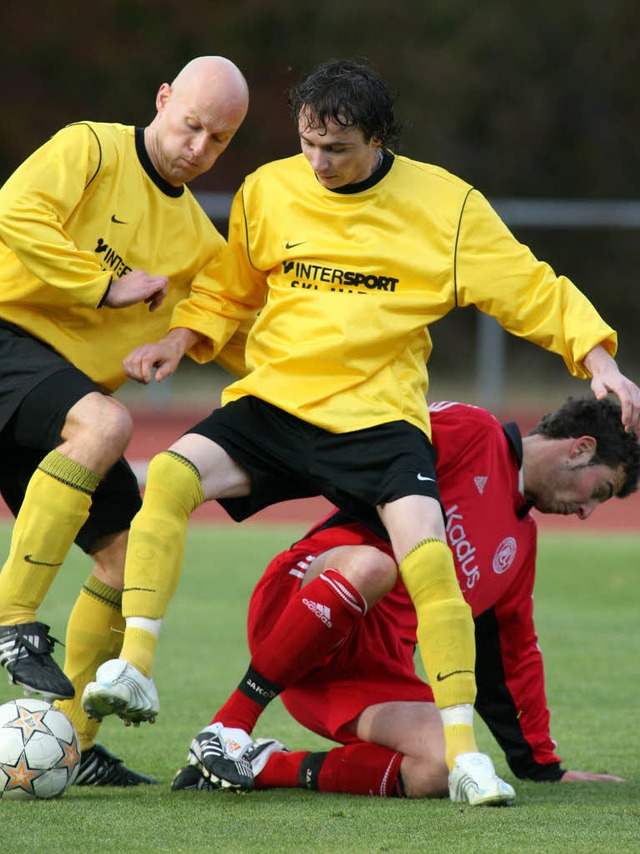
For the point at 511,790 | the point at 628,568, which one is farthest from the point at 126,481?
the point at 628,568

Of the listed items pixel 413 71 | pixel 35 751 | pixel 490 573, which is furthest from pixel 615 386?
pixel 413 71

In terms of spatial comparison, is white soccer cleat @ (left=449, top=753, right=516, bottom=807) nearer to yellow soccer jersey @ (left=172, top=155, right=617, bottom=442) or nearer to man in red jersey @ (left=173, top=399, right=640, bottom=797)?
man in red jersey @ (left=173, top=399, right=640, bottom=797)

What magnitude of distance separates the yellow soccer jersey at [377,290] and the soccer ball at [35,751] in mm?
1061

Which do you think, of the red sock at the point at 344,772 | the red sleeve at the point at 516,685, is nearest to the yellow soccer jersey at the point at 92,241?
the red sock at the point at 344,772

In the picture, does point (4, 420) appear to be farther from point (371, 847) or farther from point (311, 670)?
point (371, 847)

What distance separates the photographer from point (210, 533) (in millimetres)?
11188

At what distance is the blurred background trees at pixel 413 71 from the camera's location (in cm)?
2373

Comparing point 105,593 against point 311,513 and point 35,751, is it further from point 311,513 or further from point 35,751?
point 311,513

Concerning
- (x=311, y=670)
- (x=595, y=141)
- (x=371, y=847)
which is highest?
(x=595, y=141)

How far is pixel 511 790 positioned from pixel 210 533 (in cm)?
755

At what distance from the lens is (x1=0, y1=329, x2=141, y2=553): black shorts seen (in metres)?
4.12

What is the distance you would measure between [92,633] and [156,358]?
92 centimetres

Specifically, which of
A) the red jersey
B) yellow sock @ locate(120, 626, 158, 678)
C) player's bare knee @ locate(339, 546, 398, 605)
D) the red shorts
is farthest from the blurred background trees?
yellow sock @ locate(120, 626, 158, 678)

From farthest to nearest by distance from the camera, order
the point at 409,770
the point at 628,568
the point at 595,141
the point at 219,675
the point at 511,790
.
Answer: the point at 595,141 → the point at 628,568 → the point at 219,675 → the point at 409,770 → the point at 511,790
